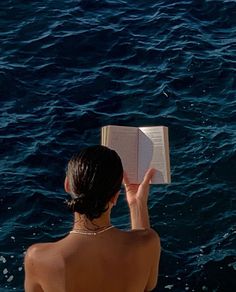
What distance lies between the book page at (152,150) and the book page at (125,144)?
0.05m

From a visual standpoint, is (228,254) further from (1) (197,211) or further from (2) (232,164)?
(2) (232,164)

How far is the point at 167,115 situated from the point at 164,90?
0.78 meters

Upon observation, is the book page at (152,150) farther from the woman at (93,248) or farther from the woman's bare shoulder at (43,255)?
the woman's bare shoulder at (43,255)

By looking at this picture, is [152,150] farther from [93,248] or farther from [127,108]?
[127,108]

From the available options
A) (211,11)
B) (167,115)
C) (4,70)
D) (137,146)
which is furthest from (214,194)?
(211,11)

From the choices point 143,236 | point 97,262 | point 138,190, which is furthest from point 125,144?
point 97,262

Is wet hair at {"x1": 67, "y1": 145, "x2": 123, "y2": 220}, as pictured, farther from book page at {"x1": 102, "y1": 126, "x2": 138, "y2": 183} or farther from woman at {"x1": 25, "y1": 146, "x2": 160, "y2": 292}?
book page at {"x1": 102, "y1": 126, "x2": 138, "y2": 183}

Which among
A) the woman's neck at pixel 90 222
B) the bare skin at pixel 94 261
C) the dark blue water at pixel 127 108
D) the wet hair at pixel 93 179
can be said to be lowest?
the dark blue water at pixel 127 108

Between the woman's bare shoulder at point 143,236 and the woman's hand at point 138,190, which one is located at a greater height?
the woman's bare shoulder at point 143,236

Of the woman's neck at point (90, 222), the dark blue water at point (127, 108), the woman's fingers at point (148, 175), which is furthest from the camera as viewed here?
the dark blue water at point (127, 108)

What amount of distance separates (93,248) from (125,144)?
1.43 meters

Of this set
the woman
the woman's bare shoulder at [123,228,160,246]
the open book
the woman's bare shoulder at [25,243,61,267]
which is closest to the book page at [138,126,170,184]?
the open book

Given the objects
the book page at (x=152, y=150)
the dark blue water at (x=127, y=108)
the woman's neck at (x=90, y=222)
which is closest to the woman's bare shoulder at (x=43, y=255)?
the woman's neck at (x=90, y=222)

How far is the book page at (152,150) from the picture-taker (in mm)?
5281
